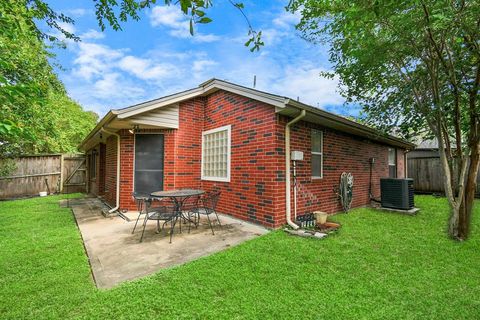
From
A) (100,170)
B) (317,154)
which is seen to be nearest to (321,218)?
(317,154)

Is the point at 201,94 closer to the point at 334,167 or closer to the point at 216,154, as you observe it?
the point at 216,154

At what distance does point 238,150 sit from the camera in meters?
6.12

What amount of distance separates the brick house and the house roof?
2cm

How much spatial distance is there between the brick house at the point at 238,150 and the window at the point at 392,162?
277 centimetres

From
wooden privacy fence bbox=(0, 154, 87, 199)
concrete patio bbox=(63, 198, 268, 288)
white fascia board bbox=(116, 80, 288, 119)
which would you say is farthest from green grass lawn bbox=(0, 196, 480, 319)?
wooden privacy fence bbox=(0, 154, 87, 199)

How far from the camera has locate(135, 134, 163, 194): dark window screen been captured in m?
6.87

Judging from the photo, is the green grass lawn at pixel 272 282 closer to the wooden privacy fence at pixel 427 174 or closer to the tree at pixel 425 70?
the tree at pixel 425 70

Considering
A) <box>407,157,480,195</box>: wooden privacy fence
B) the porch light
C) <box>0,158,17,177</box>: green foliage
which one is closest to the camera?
the porch light

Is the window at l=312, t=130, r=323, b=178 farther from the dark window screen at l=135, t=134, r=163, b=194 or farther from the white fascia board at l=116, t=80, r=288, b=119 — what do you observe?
the dark window screen at l=135, t=134, r=163, b=194

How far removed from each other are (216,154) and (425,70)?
525 cm

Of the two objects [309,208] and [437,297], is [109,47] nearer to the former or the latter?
[309,208]

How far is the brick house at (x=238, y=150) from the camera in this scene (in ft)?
17.3

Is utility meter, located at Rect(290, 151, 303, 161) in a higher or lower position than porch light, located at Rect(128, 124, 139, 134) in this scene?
lower

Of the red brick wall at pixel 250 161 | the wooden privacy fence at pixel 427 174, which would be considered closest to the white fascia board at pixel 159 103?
the red brick wall at pixel 250 161
